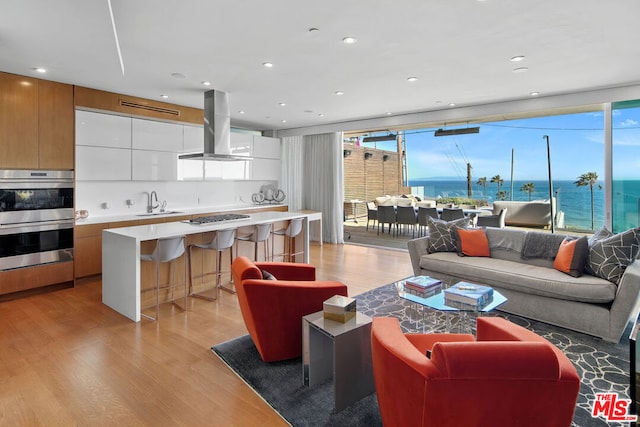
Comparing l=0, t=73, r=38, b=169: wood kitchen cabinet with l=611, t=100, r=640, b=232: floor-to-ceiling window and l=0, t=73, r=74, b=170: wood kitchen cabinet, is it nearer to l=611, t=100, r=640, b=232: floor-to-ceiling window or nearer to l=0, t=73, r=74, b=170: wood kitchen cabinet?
l=0, t=73, r=74, b=170: wood kitchen cabinet

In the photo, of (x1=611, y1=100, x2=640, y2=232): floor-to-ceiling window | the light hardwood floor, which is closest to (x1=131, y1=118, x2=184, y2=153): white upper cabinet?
the light hardwood floor

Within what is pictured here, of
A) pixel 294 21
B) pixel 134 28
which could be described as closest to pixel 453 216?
pixel 294 21

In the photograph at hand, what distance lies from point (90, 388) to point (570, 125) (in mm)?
14001

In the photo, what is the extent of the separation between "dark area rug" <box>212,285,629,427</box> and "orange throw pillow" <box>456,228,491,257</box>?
2.94 feet

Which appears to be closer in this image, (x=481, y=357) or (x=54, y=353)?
(x=481, y=357)

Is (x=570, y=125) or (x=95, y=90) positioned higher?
(x=570, y=125)

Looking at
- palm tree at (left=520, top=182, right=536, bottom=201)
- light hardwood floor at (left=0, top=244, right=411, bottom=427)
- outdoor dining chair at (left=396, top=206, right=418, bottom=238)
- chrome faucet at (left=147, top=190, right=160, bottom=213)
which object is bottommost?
light hardwood floor at (left=0, top=244, right=411, bottom=427)

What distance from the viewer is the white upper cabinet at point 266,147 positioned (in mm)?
7824

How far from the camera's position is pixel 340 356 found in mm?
2158

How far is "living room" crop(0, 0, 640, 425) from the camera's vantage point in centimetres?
236

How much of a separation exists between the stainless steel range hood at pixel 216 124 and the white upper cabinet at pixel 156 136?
3.25ft

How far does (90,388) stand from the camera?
2383 millimetres

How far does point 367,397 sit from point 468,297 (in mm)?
1079

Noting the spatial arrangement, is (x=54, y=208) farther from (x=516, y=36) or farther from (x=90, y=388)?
(x=516, y=36)
